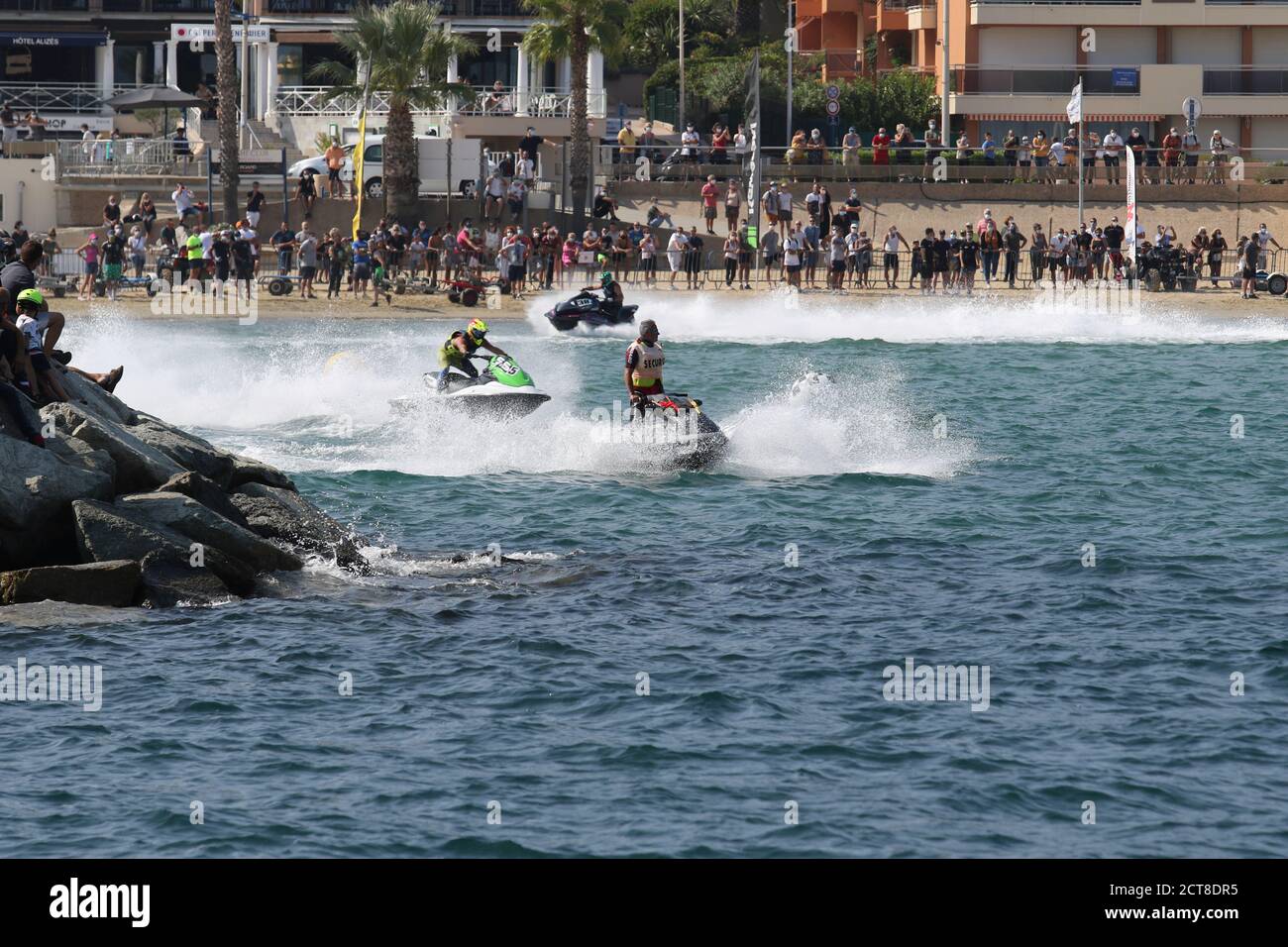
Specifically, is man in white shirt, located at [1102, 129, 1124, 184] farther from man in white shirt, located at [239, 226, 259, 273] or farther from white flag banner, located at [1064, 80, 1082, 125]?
man in white shirt, located at [239, 226, 259, 273]

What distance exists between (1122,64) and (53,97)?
40721mm

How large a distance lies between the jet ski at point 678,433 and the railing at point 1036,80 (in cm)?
4890

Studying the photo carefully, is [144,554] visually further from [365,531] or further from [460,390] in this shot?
[460,390]

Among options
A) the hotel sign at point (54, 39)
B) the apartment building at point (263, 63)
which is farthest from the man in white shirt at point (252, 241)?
the hotel sign at point (54, 39)

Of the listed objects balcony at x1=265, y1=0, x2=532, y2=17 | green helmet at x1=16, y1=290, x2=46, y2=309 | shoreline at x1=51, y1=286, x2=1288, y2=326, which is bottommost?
green helmet at x1=16, y1=290, x2=46, y2=309

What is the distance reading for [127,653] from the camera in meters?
17.3

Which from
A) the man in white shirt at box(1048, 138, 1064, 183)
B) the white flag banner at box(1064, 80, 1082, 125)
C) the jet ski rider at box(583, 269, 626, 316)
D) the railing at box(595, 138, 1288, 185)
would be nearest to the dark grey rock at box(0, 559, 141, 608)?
the jet ski rider at box(583, 269, 626, 316)

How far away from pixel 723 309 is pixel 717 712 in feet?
118

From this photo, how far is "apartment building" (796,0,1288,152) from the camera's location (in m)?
72.6

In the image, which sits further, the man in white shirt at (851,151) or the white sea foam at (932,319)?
the man in white shirt at (851,151)

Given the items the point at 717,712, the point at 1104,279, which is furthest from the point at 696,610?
the point at 1104,279

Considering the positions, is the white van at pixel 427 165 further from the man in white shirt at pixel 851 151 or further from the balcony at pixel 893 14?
the balcony at pixel 893 14

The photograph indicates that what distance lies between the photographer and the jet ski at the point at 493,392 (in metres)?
29.1

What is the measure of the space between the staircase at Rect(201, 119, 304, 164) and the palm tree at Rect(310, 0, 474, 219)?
745 centimetres
